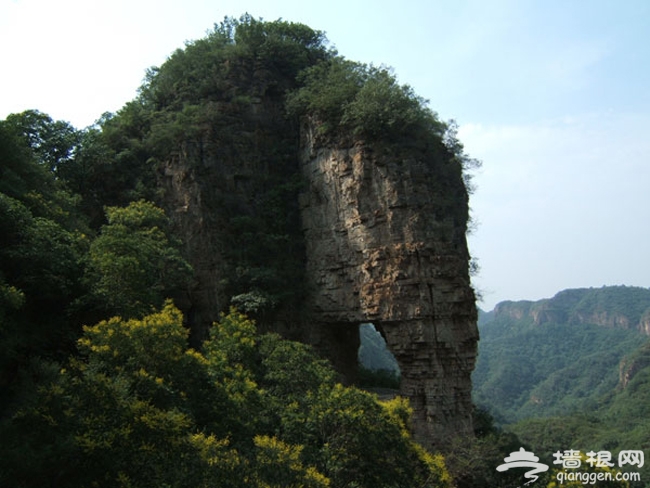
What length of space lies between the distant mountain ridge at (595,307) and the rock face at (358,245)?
87.5 meters

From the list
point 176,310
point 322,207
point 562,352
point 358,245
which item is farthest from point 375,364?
point 562,352

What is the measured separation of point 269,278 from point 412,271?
4858 mm

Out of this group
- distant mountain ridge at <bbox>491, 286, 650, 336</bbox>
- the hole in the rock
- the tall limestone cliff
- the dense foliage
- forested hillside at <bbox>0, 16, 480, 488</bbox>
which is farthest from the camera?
distant mountain ridge at <bbox>491, 286, 650, 336</bbox>

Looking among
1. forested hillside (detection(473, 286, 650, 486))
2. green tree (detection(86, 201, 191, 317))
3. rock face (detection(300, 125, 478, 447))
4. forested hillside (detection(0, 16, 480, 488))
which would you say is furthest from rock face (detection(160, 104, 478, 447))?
forested hillside (detection(473, 286, 650, 486))

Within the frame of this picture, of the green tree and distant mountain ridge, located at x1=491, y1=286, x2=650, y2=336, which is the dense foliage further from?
distant mountain ridge, located at x1=491, y1=286, x2=650, y2=336

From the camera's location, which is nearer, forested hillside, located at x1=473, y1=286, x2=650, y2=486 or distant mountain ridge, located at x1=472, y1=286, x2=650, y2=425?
forested hillside, located at x1=473, y1=286, x2=650, y2=486

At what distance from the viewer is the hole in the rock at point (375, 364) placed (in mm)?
22578

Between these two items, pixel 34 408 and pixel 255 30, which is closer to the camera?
pixel 34 408

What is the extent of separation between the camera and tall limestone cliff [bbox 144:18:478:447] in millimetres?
16797

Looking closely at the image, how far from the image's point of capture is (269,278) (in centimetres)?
1836

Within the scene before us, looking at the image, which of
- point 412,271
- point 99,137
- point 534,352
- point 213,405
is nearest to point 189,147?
point 99,137

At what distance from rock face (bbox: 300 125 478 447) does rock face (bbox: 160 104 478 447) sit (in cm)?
3

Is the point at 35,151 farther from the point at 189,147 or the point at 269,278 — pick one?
the point at 269,278

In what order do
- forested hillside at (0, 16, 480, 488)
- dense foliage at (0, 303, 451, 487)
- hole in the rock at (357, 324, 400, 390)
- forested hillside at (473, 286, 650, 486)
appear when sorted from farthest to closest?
forested hillside at (473, 286, 650, 486) < hole in the rock at (357, 324, 400, 390) < forested hillside at (0, 16, 480, 488) < dense foliage at (0, 303, 451, 487)
